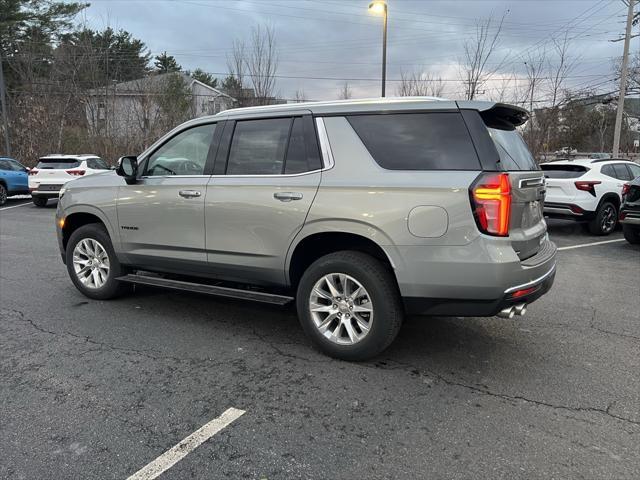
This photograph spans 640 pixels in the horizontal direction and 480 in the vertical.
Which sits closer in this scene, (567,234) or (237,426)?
(237,426)

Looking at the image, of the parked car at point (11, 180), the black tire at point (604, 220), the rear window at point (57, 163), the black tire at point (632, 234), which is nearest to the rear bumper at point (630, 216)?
the black tire at point (632, 234)

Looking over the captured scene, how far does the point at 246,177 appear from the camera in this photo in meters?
4.18

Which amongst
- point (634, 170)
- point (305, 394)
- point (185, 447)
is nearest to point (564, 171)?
point (634, 170)

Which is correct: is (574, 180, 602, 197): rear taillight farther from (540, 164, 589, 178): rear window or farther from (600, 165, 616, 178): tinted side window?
(600, 165, 616, 178): tinted side window

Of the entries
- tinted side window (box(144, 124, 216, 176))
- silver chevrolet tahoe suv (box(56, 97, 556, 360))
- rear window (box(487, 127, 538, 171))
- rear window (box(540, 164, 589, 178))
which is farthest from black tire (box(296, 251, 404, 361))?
rear window (box(540, 164, 589, 178))

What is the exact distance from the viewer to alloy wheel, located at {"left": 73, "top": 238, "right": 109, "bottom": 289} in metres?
5.29

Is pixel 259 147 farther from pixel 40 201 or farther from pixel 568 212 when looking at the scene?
pixel 40 201

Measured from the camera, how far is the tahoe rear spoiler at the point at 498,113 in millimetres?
3438

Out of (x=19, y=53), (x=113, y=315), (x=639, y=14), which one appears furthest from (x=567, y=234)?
(x=19, y=53)

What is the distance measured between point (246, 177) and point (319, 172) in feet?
2.36

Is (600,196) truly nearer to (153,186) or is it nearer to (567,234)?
(567,234)

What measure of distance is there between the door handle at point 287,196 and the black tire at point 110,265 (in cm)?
221

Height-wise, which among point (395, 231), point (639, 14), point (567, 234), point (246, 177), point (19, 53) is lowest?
point (567, 234)

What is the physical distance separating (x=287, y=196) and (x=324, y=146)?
0.49 meters
